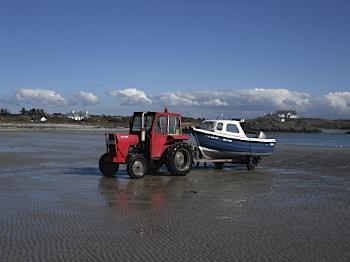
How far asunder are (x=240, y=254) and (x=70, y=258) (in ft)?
7.77

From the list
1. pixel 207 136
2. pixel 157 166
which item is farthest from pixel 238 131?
pixel 157 166

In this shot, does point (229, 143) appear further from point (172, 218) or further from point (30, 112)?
point (30, 112)

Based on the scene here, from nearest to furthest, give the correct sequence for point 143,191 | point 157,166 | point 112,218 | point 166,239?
point 166,239, point 112,218, point 143,191, point 157,166

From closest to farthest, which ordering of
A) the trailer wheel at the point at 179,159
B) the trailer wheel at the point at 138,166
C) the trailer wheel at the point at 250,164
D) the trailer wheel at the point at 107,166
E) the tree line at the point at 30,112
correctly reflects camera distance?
the trailer wheel at the point at 138,166 → the trailer wheel at the point at 179,159 → the trailer wheel at the point at 107,166 → the trailer wheel at the point at 250,164 → the tree line at the point at 30,112

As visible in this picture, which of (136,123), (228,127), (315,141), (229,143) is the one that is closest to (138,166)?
(136,123)

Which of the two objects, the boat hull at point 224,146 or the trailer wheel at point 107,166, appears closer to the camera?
the trailer wheel at point 107,166

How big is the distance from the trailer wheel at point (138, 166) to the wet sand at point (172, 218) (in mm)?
434

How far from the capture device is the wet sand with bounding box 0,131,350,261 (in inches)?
285

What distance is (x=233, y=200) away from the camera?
12094 mm

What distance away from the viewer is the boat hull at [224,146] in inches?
798

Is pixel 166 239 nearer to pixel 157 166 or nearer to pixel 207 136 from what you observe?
pixel 157 166

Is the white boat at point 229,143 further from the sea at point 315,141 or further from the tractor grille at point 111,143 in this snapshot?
the sea at point 315,141

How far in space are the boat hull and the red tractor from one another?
273cm

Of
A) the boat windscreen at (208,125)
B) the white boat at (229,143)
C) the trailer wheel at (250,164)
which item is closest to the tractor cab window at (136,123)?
the white boat at (229,143)
